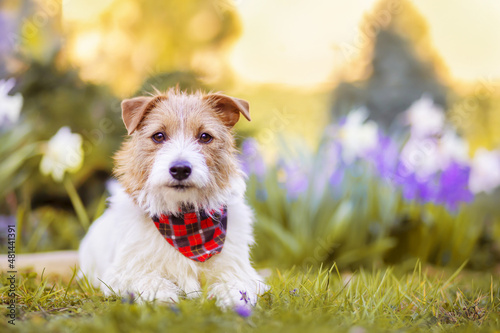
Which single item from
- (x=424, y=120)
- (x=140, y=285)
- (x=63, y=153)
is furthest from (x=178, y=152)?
(x=424, y=120)

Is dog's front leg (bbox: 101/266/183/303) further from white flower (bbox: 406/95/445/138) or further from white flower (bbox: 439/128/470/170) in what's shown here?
white flower (bbox: 439/128/470/170)

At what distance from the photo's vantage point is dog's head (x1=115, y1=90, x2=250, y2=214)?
292 centimetres

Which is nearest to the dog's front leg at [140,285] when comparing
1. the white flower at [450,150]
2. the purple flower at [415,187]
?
the purple flower at [415,187]

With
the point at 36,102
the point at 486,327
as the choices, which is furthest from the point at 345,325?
the point at 36,102

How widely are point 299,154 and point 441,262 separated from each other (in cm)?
242

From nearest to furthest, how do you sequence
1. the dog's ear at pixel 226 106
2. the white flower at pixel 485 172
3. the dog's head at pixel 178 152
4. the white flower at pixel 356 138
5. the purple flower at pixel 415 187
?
the dog's head at pixel 178 152
the dog's ear at pixel 226 106
the purple flower at pixel 415 187
the white flower at pixel 356 138
the white flower at pixel 485 172

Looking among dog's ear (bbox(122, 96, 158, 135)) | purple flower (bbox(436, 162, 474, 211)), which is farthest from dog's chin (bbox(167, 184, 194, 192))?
purple flower (bbox(436, 162, 474, 211))

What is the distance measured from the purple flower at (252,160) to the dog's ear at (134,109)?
3033 millimetres

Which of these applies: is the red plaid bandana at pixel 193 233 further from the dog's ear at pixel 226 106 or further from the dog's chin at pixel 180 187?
the dog's ear at pixel 226 106

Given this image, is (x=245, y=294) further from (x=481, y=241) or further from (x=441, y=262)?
(x=481, y=241)

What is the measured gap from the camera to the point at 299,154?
6.41 m

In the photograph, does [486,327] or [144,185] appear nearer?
[486,327]

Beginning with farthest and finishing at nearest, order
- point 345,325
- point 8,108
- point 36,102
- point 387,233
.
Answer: point 36,102 < point 387,233 < point 8,108 < point 345,325

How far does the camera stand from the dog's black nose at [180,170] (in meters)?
2.85
